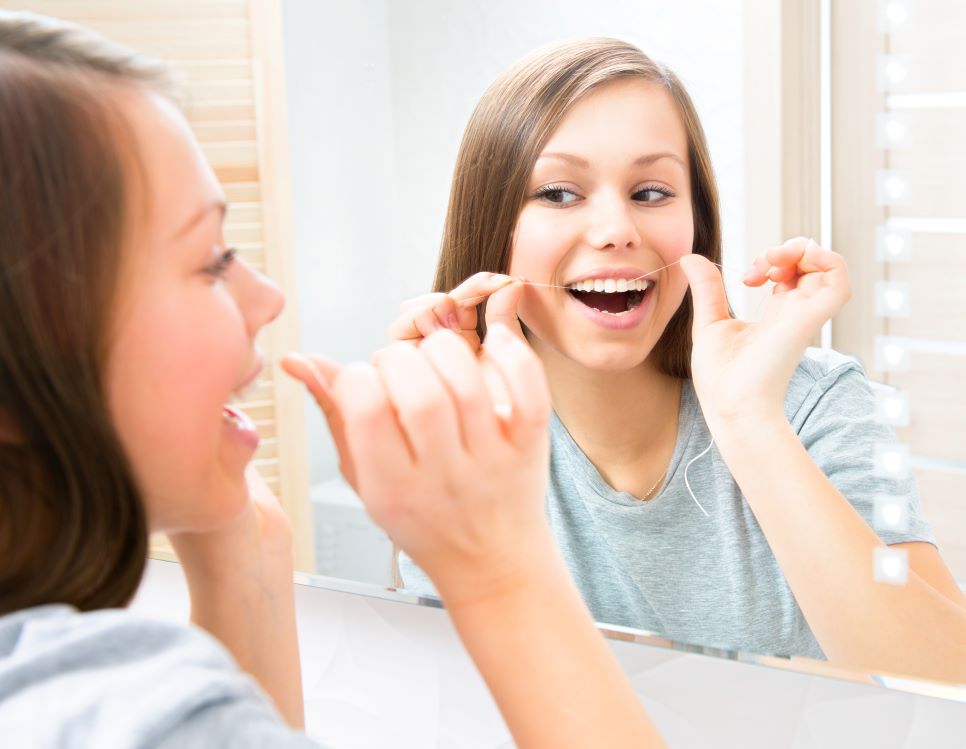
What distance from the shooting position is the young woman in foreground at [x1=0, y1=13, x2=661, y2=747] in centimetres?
44

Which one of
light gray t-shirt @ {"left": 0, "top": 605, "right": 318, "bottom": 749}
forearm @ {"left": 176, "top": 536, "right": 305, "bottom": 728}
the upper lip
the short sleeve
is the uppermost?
the upper lip

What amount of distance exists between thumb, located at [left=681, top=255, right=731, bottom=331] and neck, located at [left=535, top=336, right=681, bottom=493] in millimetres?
50

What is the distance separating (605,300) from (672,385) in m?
0.07

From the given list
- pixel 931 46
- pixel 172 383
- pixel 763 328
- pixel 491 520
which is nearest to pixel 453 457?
pixel 491 520

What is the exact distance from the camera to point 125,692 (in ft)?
1.27

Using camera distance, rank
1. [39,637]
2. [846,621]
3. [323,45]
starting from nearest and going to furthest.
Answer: [39,637] → [846,621] → [323,45]

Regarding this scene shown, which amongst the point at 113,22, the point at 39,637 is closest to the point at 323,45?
the point at 113,22

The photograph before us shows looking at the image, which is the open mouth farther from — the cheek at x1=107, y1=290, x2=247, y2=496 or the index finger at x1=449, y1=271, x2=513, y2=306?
the cheek at x1=107, y1=290, x2=247, y2=496

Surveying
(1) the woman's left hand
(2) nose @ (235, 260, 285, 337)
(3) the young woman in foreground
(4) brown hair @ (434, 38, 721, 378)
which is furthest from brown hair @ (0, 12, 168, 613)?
(1) the woman's left hand

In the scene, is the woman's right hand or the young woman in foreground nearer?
the young woman in foreground

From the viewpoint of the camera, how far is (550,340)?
0.66 m

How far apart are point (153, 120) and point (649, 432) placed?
36cm

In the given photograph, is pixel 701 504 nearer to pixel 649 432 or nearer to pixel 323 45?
pixel 649 432

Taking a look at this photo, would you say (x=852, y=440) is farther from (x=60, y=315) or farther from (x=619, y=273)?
(x=60, y=315)
